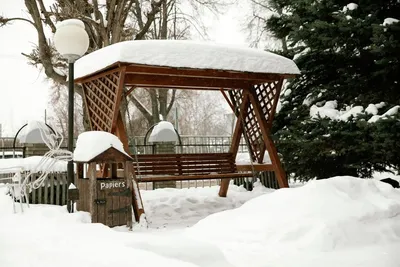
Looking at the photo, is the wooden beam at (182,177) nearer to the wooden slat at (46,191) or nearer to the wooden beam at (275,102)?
the wooden beam at (275,102)

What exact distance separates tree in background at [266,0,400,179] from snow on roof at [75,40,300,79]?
803 mm

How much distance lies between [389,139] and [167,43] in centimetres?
367

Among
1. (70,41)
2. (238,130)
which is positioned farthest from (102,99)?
(238,130)

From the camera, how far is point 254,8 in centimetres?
2170

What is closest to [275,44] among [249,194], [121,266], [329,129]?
[249,194]

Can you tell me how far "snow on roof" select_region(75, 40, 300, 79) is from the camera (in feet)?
19.4

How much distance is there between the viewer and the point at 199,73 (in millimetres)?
6793

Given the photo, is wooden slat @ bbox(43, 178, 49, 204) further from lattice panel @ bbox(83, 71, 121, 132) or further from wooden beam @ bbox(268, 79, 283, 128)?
wooden beam @ bbox(268, 79, 283, 128)

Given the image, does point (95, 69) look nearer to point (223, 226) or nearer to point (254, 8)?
point (223, 226)

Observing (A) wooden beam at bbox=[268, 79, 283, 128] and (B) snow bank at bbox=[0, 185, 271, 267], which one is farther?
(A) wooden beam at bbox=[268, 79, 283, 128]

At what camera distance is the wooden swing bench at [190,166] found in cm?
754

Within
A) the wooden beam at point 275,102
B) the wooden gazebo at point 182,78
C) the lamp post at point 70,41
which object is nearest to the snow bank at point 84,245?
the lamp post at point 70,41

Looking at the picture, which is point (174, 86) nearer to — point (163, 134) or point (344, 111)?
point (344, 111)

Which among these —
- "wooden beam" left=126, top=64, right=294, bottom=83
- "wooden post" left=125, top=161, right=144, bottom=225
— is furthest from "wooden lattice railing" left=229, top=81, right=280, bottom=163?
"wooden post" left=125, top=161, right=144, bottom=225
